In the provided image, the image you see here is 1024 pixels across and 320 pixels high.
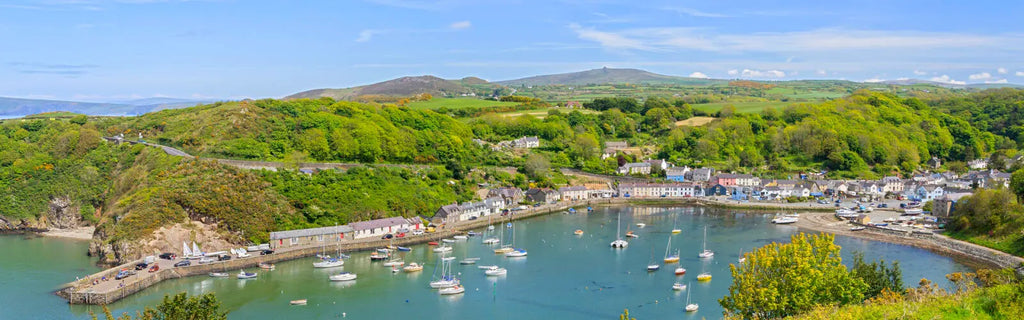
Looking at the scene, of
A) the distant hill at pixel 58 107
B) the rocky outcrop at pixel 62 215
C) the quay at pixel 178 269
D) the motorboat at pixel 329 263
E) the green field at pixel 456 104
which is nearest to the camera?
the quay at pixel 178 269

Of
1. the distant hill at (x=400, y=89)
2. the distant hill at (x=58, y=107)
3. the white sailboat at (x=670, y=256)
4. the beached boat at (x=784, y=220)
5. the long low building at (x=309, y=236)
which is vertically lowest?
the white sailboat at (x=670, y=256)

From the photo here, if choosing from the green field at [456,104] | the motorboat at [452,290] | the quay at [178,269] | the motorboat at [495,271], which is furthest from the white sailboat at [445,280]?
the green field at [456,104]

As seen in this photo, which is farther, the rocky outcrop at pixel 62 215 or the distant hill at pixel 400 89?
the distant hill at pixel 400 89

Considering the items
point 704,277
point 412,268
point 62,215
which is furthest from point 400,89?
point 704,277

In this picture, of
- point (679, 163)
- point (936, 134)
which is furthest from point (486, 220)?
point (936, 134)

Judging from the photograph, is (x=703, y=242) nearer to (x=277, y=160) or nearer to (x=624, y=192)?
(x=624, y=192)

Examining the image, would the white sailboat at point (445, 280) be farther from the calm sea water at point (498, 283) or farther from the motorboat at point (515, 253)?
the motorboat at point (515, 253)

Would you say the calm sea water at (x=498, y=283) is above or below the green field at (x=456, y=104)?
below
